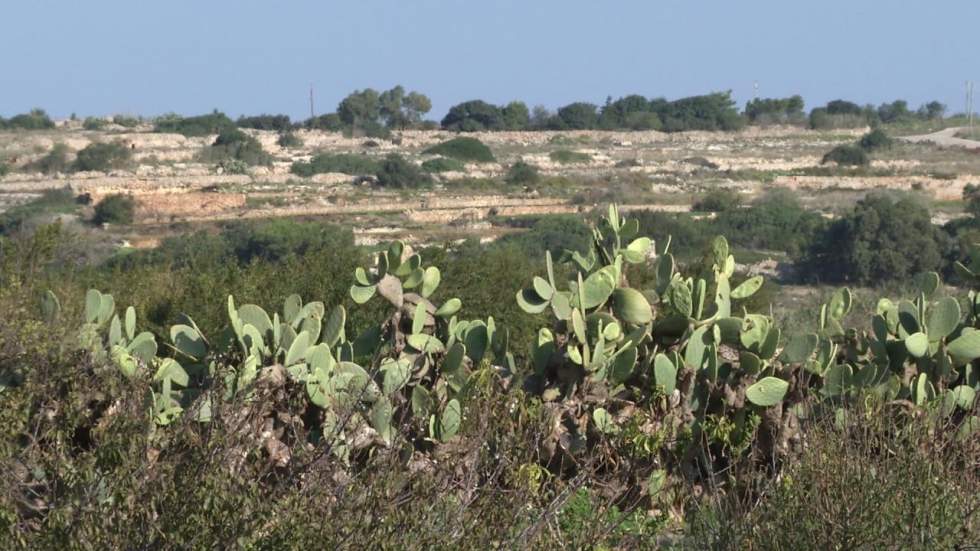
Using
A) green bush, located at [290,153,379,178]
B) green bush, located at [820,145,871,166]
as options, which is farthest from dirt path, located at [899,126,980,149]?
green bush, located at [290,153,379,178]

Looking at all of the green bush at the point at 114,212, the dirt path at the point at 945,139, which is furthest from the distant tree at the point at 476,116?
the green bush at the point at 114,212

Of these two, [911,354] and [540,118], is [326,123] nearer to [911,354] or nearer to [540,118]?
[540,118]

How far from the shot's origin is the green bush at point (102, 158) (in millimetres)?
55562

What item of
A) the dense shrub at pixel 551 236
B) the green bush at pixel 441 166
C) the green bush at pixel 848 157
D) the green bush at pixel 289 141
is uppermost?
the dense shrub at pixel 551 236

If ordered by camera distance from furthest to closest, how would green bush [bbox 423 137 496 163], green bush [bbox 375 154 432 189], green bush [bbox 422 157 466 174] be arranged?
1. green bush [bbox 423 137 496 163]
2. green bush [bbox 422 157 466 174]
3. green bush [bbox 375 154 432 189]

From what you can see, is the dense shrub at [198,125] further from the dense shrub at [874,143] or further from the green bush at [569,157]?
the dense shrub at [874,143]

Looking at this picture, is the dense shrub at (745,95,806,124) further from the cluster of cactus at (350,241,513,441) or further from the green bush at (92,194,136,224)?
the cluster of cactus at (350,241,513,441)

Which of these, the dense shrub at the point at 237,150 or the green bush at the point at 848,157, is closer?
the dense shrub at the point at 237,150

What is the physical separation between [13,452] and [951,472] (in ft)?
9.02

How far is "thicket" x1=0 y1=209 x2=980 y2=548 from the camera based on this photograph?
3.93 meters

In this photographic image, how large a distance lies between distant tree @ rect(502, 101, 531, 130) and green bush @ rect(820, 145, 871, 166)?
935 inches

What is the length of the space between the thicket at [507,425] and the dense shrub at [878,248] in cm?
2344

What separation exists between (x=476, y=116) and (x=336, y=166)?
26.8 meters

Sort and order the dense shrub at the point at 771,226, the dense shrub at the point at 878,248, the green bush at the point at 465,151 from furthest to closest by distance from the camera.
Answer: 1. the green bush at the point at 465,151
2. the dense shrub at the point at 771,226
3. the dense shrub at the point at 878,248
